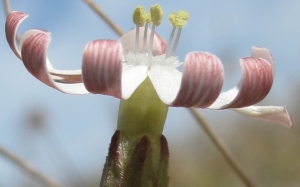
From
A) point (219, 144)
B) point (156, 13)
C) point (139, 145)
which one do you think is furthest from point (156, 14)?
point (219, 144)

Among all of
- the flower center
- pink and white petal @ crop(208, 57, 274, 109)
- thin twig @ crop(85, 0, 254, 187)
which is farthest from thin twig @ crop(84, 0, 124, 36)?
pink and white petal @ crop(208, 57, 274, 109)

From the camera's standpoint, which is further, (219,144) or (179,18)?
(219,144)

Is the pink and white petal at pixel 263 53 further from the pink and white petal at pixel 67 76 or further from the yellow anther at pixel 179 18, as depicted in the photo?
the pink and white petal at pixel 67 76

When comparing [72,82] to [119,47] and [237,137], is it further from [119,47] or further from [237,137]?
[237,137]

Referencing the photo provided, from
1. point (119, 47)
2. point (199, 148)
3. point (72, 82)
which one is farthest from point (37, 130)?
point (199, 148)

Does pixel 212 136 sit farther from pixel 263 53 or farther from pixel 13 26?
pixel 13 26

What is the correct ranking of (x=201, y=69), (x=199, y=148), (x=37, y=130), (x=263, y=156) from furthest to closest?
(x=199, y=148), (x=263, y=156), (x=37, y=130), (x=201, y=69)

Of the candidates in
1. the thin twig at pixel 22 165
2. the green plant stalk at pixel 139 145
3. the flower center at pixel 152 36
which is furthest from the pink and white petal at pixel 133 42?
the thin twig at pixel 22 165
